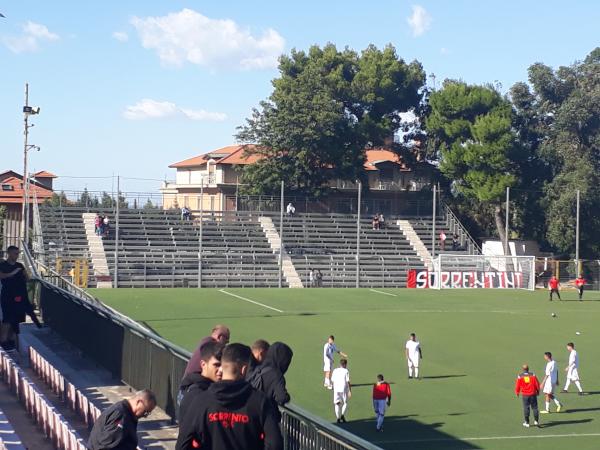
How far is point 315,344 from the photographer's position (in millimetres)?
32375

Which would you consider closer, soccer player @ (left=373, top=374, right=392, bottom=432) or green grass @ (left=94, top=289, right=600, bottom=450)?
soccer player @ (left=373, top=374, right=392, bottom=432)

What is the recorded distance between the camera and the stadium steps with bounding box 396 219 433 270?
65.1 metres

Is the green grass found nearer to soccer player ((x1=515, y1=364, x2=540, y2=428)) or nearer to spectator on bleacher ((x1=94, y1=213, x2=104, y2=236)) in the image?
soccer player ((x1=515, y1=364, x2=540, y2=428))

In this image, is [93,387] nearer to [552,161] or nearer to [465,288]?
[465,288]

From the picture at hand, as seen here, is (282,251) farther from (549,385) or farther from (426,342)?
(549,385)

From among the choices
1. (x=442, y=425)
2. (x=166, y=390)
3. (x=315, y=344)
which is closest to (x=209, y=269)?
(x=315, y=344)

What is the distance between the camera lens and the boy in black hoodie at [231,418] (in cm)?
578

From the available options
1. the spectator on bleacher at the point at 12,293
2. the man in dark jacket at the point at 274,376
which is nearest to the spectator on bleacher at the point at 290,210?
the spectator on bleacher at the point at 12,293

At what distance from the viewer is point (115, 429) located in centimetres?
718

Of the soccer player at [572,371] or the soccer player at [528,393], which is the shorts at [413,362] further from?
the soccer player at [528,393]

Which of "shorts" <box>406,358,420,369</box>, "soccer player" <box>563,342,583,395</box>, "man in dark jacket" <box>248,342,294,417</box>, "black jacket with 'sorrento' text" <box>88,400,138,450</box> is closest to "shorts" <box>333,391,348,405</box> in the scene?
"shorts" <box>406,358,420,369</box>

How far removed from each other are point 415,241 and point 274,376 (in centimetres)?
6000

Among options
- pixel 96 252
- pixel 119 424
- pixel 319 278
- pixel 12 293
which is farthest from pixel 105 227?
pixel 119 424

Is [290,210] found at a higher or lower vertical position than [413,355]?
higher
